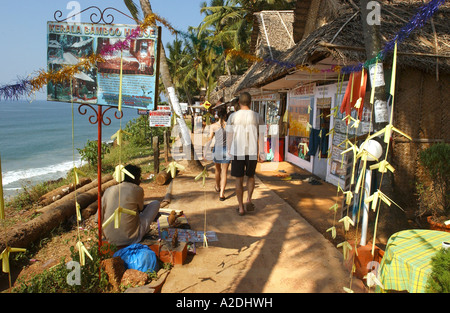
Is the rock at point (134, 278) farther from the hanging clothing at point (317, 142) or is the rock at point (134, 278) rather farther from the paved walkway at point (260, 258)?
the hanging clothing at point (317, 142)

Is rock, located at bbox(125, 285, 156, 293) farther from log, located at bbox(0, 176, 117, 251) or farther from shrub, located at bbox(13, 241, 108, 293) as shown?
log, located at bbox(0, 176, 117, 251)

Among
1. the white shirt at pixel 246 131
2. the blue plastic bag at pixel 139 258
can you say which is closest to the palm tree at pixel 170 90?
the white shirt at pixel 246 131

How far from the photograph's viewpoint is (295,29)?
10094 millimetres

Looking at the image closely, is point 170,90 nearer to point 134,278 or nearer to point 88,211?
point 88,211

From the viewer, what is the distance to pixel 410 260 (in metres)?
2.02

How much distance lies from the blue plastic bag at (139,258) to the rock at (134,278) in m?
0.14

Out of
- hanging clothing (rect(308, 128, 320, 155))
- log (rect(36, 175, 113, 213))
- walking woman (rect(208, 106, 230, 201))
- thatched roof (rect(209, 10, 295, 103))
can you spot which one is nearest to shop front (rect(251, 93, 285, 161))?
thatched roof (rect(209, 10, 295, 103))

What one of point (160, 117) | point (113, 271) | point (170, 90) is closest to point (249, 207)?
point (113, 271)

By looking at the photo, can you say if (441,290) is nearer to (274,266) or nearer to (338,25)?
(274,266)

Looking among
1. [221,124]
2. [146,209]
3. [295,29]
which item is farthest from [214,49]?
[295,29]

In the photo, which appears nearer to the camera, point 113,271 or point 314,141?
point 113,271

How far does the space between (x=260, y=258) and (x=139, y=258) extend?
140 centimetres

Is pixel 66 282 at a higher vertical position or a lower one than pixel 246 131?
lower

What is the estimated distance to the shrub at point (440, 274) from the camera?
169 cm
